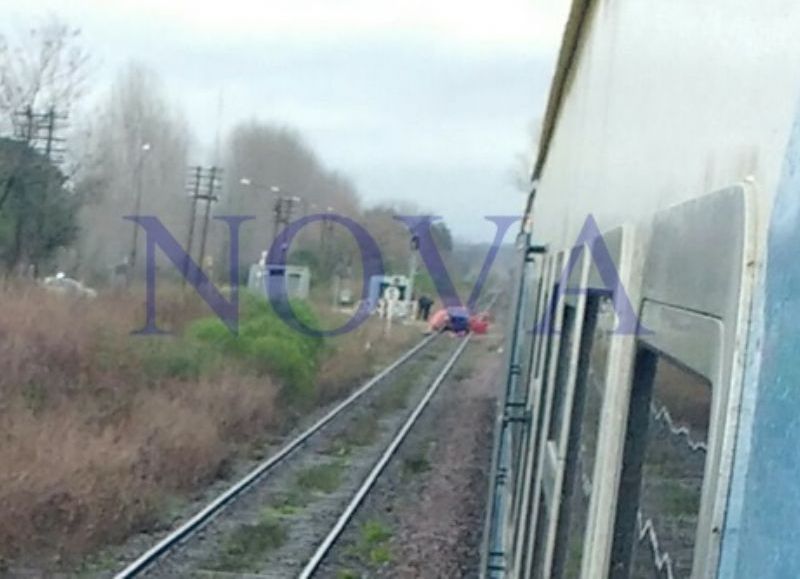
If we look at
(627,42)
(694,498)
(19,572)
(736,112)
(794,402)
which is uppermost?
(627,42)

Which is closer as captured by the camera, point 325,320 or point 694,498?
point 694,498

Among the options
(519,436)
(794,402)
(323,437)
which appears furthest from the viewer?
(323,437)

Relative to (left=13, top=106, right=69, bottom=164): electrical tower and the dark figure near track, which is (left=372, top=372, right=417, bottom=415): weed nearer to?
(left=13, top=106, right=69, bottom=164): electrical tower

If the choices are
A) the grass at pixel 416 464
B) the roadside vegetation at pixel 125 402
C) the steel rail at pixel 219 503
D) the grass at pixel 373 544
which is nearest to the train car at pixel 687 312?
the steel rail at pixel 219 503

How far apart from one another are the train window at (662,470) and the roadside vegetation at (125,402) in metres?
10.5

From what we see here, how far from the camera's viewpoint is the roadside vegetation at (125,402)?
1303cm

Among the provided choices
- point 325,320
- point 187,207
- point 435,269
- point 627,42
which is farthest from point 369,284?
point 627,42

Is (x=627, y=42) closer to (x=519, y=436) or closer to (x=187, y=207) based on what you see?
(x=519, y=436)

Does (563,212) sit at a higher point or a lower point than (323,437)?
higher

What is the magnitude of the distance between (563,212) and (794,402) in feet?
12.7

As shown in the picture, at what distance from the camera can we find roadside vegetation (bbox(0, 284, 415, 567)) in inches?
513

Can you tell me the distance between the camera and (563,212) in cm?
482

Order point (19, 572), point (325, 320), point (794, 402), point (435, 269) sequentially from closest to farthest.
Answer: point (794, 402) < point (19, 572) < point (435, 269) < point (325, 320)

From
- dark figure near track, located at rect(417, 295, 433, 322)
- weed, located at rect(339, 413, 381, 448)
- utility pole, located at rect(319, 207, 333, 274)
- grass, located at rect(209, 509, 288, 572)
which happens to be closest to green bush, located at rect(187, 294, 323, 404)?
weed, located at rect(339, 413, 381, 448)
